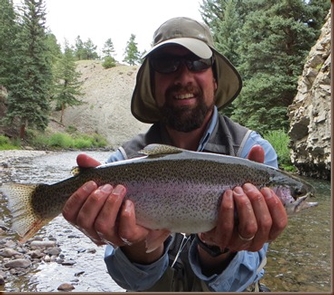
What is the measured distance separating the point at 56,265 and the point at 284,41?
15.1 m

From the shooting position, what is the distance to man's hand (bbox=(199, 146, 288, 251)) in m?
1.69

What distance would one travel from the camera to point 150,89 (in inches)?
106

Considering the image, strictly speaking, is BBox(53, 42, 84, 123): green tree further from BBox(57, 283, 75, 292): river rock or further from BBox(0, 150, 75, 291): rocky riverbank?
BBox(57, 283, 75, 292): river rock

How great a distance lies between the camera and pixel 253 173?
72.4 inches

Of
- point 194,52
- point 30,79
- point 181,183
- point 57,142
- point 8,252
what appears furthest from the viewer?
point 57,142

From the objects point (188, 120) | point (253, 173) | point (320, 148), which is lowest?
point (320, 148)

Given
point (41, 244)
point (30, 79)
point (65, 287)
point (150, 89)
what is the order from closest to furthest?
point (150, 89) → point (65, 287) → point (41, 244) → point (30, 79)

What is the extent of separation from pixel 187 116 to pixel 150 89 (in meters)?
0.54

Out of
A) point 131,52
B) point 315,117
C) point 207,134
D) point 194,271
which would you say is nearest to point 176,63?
point 207,134

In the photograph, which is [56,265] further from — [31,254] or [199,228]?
[199,228]

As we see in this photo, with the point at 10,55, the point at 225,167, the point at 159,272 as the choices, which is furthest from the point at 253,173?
the point at 10,55

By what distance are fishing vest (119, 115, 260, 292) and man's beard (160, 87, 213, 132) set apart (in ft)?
0.41

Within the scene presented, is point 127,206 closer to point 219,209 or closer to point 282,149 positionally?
point 219,209

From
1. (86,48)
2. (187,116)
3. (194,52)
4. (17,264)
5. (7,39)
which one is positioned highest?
(86,48)
